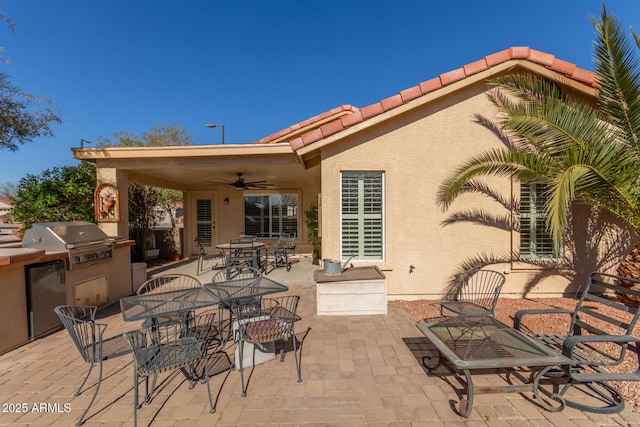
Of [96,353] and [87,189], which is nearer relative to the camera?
[96,353]

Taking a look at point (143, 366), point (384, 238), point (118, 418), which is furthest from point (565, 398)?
point (118, 418)

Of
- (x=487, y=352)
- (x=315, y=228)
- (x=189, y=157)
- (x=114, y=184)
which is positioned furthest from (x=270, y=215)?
(x=487, y=352)

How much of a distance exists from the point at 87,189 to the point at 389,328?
7885 mm

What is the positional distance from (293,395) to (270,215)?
893 centimetres

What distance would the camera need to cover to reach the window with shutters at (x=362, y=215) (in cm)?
567

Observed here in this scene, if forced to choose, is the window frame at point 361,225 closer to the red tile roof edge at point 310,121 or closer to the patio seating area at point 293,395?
the patio seating area at point 293,395

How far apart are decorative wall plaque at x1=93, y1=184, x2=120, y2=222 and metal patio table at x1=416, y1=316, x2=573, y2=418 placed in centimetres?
699

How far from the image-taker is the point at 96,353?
275 centimetres

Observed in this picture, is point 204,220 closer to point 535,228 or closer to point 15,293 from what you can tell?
point 15,293

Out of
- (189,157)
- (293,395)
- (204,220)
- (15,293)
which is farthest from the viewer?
(204,220)

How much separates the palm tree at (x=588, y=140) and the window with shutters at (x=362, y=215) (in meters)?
1.54

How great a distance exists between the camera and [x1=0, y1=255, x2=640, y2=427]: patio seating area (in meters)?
2.37

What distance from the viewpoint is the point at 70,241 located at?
178 inches

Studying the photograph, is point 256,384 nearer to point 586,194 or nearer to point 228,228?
point 586,194
